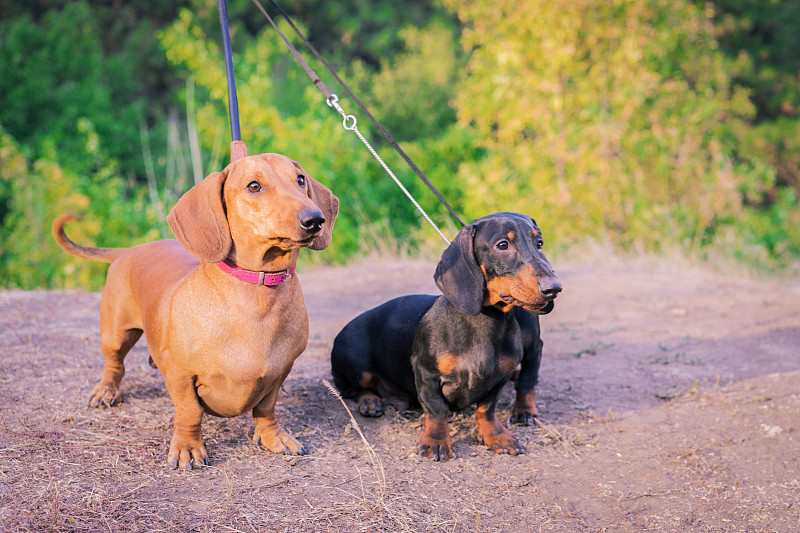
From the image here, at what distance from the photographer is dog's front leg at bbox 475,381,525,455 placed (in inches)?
151

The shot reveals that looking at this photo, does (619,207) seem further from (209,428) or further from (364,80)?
(364,80)

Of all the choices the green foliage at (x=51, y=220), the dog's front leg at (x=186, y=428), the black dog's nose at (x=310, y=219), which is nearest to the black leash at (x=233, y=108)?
the black dog's nose at (x=310, y=219)

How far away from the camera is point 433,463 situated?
369 centimetres

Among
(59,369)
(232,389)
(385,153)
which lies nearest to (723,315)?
(232,389)

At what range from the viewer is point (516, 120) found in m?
12.8

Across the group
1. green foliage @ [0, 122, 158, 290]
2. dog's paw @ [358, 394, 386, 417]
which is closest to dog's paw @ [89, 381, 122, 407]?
dog's paw @ [358, 394, 386, 417]

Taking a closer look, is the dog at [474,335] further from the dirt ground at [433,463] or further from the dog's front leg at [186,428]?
the dog's front leg at [186,428]

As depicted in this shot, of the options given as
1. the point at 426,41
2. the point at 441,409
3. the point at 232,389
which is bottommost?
the point at 441,409

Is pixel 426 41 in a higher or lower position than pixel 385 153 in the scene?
higher

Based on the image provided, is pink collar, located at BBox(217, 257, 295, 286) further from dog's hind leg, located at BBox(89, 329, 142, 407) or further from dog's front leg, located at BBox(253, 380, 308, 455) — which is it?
dog's hind leg, located at BBox(89, 329, 142, 407)

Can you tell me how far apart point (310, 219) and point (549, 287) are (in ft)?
3.74

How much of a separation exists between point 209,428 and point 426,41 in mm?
21811

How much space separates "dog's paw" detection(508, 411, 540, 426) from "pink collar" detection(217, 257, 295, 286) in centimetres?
189

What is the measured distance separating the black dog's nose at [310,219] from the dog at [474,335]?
2.96ft
